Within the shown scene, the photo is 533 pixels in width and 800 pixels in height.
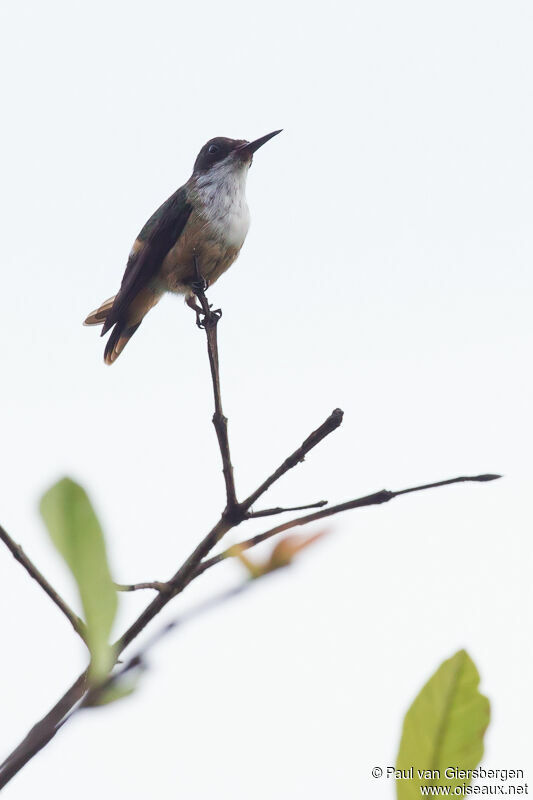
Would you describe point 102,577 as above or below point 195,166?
below

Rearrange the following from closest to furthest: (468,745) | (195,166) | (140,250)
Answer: (468,745)
(140,250)
(195,166)

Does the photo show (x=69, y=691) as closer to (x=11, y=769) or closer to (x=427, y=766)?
(x=11, y=769)

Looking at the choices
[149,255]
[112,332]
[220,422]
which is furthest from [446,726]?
[112,332]

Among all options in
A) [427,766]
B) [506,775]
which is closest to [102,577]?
[427,766]

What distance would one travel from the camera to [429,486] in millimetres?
1059

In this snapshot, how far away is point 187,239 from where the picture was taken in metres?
6.54

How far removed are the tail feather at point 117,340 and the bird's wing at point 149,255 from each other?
1.11 feet

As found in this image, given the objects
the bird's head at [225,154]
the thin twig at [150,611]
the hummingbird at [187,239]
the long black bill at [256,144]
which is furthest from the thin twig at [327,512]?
the bird's head at [225,154]

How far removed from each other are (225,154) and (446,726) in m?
6.74

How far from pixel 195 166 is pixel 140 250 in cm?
113

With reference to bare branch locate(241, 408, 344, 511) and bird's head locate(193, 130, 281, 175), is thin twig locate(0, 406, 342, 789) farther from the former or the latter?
bird's head locate(193, 130, 281, 175)

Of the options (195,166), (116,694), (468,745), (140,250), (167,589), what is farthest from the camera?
(195,166)

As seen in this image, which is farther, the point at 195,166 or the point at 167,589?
the point at 195,166

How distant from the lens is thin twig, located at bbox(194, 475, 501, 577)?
3.08 ft
